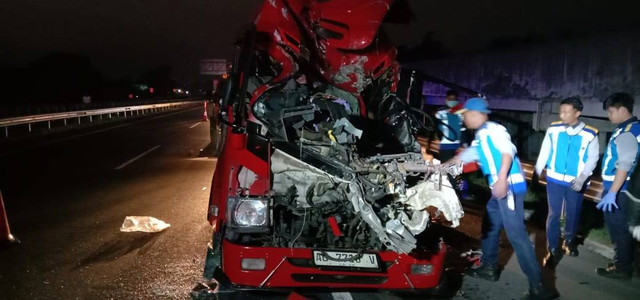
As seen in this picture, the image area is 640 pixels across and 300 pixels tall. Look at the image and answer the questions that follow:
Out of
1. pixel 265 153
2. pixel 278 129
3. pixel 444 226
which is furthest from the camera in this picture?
pixel 444 226

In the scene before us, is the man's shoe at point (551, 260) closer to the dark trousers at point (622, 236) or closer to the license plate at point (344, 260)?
the dark trousers at point (622, 236)

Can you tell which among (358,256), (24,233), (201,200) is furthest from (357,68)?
(24,233)

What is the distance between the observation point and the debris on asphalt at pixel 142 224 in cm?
631

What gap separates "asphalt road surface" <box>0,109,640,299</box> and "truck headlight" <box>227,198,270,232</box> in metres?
0.86

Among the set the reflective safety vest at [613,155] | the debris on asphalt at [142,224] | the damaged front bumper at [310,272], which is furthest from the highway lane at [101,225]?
the reflective safety vest at [613,155]

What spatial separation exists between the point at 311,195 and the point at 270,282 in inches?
30.4

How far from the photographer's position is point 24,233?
20.1 ft

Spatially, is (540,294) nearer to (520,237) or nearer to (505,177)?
(520,237)

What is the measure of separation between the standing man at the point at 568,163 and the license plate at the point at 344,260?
8.50ft

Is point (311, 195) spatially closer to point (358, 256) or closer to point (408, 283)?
point (358, 256)

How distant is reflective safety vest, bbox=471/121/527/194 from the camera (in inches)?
170

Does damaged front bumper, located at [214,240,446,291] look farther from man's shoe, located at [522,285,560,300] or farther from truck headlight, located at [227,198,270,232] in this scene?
man's shoe, located at [522,285,560,300]

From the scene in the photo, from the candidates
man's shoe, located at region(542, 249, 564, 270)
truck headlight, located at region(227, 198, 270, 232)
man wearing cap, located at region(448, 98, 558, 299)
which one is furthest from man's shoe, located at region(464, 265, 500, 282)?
truck headlight, located at region(227, 198, 270, 232)

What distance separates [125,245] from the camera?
5680mm
